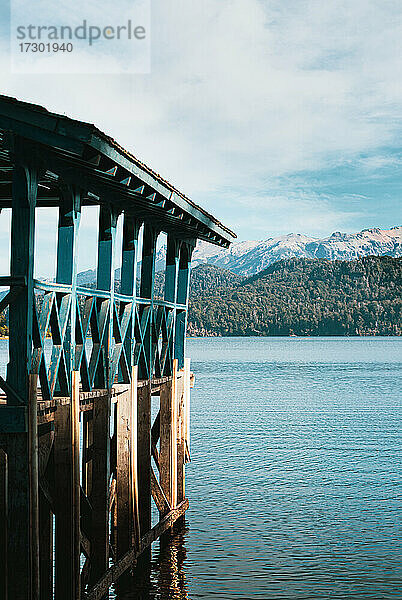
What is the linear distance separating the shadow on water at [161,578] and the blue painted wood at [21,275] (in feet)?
A: 23.2

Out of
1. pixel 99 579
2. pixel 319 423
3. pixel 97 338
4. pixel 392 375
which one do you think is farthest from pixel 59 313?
pixel 392 375

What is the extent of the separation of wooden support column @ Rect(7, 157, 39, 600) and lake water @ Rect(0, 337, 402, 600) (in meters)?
6.63

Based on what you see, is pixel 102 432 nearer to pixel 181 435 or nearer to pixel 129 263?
pixel 129 263

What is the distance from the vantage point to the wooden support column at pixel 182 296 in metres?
18.7

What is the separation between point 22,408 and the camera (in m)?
8.91

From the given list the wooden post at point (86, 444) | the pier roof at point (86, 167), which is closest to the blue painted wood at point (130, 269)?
the pier roof at point (86, 167)

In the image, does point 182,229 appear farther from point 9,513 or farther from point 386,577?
point 9,513

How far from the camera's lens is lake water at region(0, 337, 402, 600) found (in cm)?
1612

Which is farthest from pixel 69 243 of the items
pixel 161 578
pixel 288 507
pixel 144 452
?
pixel 288 507

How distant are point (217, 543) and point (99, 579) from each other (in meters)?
7.25

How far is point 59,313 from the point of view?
34.2 ft

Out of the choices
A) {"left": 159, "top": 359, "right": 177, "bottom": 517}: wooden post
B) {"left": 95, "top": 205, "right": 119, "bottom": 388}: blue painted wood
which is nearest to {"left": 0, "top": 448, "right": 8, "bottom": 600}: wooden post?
{"left": 95, "top": 205, "right": 119, "bottom": 388}: blue painted wood

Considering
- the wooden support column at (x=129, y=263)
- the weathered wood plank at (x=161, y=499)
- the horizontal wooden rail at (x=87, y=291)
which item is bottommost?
the weathered wood plank at (x=161, y=499)

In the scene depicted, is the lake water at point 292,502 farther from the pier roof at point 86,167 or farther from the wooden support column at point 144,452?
the pier roof at point 86,167
